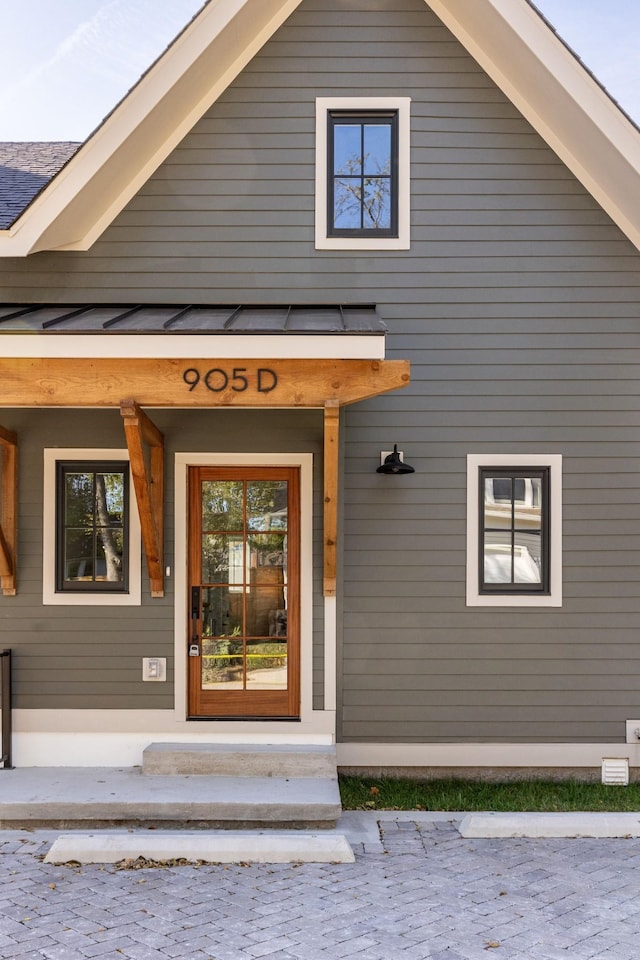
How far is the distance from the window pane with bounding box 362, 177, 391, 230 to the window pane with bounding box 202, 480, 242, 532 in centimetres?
228

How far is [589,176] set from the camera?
607 centimetres

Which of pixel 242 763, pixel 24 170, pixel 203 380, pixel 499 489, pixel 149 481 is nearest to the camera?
pixel 203 380

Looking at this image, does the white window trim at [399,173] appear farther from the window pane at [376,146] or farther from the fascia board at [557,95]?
the fascia board at [557,95]

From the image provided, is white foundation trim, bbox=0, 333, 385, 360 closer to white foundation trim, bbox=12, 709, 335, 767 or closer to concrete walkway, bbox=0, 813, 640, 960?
white foundation trim, bbox=12, 709, 335, 767

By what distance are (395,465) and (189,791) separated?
2.69 meters

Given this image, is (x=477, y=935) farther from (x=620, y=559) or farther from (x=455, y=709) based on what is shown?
(x=620, y=559)

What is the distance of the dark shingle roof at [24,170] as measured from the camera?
650 cm

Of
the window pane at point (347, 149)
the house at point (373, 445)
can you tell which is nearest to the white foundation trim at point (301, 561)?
the house at point (373, 445)

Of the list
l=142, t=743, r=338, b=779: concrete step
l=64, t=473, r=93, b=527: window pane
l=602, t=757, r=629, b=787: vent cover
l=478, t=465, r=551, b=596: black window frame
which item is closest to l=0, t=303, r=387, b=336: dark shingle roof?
l=64, t=473, r=93, b=527: window pane

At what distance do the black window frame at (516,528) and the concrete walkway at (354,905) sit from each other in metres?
1.80

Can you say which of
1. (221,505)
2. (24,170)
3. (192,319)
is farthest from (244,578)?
(24,170)

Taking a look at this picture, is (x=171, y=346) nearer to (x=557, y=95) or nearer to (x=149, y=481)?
(x=149, y=481)

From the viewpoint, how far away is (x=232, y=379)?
5102mm

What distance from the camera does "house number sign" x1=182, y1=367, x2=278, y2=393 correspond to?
509 centimetres
